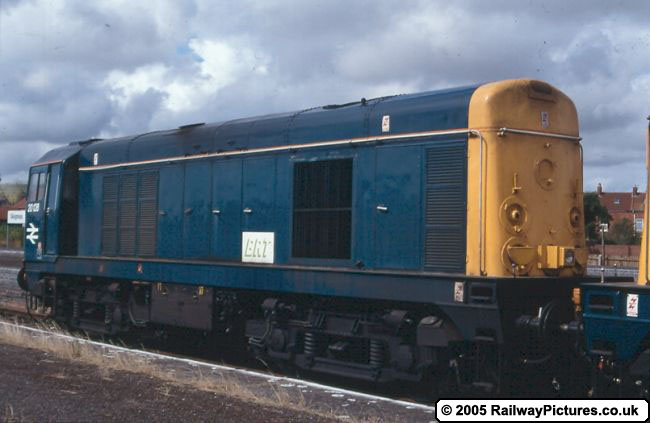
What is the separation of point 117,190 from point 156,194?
1.33m

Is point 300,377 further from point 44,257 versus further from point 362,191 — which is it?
point 44,257

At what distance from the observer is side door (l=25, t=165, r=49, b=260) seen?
16.3 metres

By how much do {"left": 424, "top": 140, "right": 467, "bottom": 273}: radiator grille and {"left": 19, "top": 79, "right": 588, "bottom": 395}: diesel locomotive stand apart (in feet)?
0.06

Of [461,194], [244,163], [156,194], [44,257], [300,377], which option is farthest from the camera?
[44,257]

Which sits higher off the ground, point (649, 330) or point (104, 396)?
point (649, 330)

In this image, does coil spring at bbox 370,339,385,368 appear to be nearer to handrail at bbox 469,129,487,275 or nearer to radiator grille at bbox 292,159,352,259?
radiator grille at bbox 292,159,352,259

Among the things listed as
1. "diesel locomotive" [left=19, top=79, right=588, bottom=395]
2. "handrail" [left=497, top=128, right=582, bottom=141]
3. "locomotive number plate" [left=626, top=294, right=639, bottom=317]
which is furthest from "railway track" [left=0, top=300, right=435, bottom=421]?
"handrail" [left=497, top=128, right=582, bottom=141]

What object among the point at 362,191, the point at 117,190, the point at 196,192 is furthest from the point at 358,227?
the point at 117,190

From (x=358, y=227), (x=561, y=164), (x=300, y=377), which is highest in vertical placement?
(x=561, y=164)

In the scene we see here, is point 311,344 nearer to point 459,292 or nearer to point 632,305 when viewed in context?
point 459,292

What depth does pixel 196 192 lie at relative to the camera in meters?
13.0

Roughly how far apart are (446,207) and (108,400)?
14.2 feet

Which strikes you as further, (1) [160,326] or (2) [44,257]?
(2) [44,257]

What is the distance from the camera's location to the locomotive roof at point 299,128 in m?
9.62
